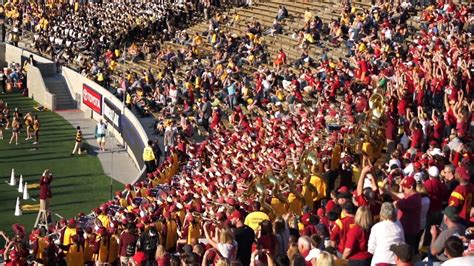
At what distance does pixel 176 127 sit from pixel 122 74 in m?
10.4

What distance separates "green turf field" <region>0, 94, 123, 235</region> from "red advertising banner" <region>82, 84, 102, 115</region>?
1275 millimetres

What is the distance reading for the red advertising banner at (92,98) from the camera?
34969 millimetres

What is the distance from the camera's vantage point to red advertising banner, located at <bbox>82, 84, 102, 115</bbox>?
35.0 m

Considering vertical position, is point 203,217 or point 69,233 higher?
point 203,217

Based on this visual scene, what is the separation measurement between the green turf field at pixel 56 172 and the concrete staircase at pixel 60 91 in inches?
95.0

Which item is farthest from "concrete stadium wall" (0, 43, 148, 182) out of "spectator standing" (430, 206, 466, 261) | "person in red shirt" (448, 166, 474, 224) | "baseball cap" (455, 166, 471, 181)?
"spectator standing" (430, 206, 466, 261)

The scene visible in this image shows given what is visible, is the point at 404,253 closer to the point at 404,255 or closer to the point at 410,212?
the point at 404,255

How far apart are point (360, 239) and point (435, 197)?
242 centimetres

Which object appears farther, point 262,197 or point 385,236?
point 262,197

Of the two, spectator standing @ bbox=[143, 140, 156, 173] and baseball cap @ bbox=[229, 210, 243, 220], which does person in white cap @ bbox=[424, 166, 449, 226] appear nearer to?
baseball cap @ bbox=[229, 210, 243, 220]

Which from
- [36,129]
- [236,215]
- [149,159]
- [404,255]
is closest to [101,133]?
[36,129]

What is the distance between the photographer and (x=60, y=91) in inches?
1517

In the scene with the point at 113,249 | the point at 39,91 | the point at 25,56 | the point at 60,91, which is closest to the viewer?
the point at 113,249

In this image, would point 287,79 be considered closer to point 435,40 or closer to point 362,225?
point 435,40
